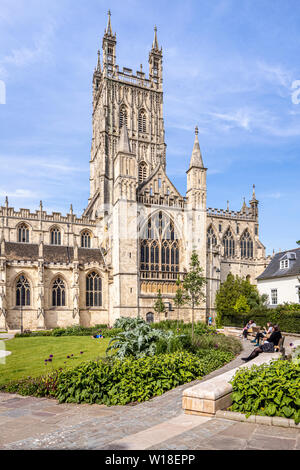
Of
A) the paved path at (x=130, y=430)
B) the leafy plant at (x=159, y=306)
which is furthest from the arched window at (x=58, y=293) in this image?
the paved path at (x=130, y=430)

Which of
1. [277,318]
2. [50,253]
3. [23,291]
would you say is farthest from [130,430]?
[50,253]

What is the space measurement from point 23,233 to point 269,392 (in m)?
43.3

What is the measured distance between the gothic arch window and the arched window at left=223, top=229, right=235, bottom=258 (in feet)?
60.9

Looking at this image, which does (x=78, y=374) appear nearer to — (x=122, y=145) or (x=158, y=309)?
(x=158, y=309)

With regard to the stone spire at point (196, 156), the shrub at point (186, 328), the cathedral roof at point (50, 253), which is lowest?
the shrub at point (186, 328)

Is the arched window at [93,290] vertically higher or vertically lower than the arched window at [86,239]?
lower

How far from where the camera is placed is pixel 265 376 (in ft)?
24.3

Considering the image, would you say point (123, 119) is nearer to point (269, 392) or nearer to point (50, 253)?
point (50, 253)

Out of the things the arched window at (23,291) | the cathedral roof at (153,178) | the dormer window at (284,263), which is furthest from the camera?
the cathedral roof at (153,178)

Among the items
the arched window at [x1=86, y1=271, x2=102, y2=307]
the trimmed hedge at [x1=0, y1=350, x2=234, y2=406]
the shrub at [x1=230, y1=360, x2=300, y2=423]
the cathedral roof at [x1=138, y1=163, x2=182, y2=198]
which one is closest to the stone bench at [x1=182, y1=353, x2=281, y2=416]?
the shrub at [x1=230, y1=360, x2=300, y2=423]

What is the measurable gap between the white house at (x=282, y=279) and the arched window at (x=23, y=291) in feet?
78.0

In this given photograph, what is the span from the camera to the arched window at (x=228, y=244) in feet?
186

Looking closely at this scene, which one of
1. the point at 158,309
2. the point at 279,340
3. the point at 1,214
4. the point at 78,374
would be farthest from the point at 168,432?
the point at 1,214

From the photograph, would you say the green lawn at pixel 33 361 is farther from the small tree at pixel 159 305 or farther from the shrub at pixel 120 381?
the small tree at pixel 159 305
